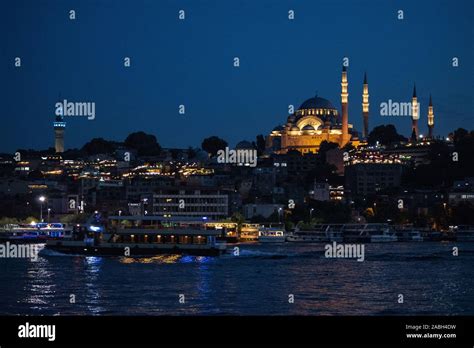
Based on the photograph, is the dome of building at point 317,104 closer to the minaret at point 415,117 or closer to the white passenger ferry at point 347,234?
the minaret at point 415,117

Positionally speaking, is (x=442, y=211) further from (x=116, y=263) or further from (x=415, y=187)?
(x=116, y=263)

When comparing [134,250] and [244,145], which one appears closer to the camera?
[134,250]

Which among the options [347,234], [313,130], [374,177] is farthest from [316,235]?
[313,130]

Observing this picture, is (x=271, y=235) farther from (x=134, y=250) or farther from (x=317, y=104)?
(x=317, y=104)

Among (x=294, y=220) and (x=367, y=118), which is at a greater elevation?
(x=367, y=118)

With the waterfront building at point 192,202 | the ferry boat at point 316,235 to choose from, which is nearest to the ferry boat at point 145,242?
the ferry boat at point 316,235
